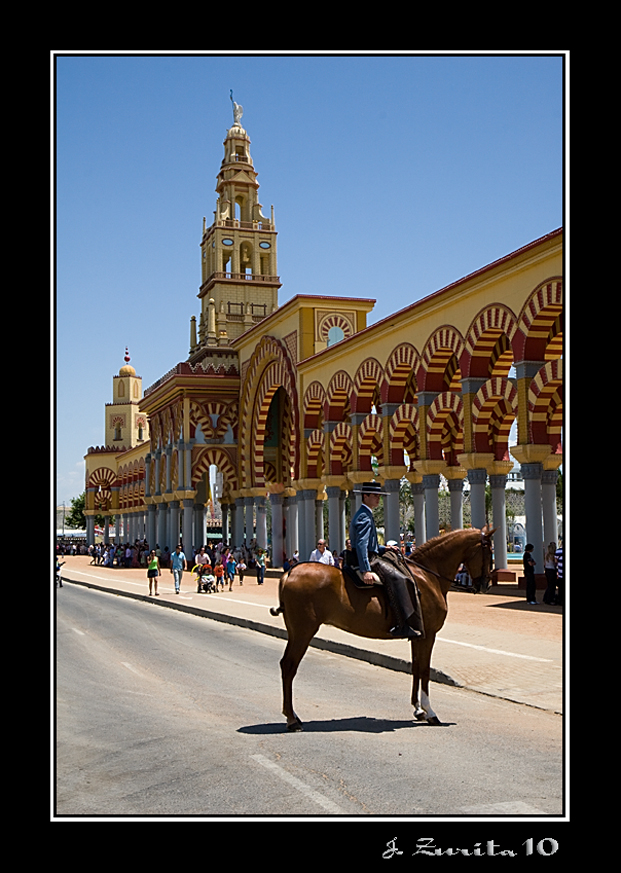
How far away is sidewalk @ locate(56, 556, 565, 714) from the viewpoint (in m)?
10.7

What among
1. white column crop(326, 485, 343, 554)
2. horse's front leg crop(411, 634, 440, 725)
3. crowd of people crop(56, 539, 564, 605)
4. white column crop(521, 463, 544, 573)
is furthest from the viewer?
white column crop(326, 485, 343, 554)

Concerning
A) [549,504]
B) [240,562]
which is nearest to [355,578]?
[549,504]

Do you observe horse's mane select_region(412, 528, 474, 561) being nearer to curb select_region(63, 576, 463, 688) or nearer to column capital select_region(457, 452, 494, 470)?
curb select_region(63, 576, 463, 688)

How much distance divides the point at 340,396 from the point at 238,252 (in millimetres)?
28007

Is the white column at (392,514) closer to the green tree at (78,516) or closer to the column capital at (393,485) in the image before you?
the column capital at (393,485)

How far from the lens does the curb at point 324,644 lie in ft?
37.9

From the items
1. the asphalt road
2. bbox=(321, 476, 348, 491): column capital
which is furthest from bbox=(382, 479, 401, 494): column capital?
the asphalt road

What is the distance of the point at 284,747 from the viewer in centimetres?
738

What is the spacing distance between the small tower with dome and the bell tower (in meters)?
36.0

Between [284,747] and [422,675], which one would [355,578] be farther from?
[284,747]

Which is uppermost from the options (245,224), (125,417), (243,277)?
(245,224)

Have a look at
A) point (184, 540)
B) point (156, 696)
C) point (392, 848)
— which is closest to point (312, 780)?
point (392, 848)
